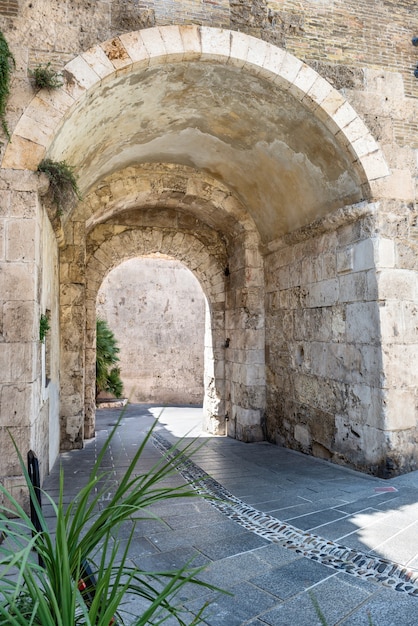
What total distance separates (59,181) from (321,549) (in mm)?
3108

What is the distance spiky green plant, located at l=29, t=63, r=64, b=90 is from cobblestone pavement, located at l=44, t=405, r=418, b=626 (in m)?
Answer: 2.59

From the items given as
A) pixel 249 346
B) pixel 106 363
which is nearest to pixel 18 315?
pixel 249 346

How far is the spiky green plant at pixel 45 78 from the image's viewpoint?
358 cm

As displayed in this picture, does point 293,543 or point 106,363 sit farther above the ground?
point 106,363

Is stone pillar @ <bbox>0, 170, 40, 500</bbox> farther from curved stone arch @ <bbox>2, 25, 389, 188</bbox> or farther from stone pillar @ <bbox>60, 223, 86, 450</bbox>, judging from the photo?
stone pillar @ <bbox>60, 223, 86, 450</bbox>

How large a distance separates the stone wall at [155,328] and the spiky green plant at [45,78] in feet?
29.9

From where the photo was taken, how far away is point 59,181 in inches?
145

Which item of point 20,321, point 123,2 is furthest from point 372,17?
point 20,321

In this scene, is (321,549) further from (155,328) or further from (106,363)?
(155,328)

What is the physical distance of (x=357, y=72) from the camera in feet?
14.8

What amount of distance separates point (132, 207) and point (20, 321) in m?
4.09

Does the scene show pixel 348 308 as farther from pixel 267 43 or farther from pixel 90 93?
pixel 90 93

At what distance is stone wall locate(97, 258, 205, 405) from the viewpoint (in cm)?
1270

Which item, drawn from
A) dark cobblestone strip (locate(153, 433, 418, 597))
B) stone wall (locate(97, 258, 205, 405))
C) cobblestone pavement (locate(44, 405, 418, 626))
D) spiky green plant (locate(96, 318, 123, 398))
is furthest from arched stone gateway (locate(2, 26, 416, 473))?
stone wall (locate(97, 258, 205, 405))
